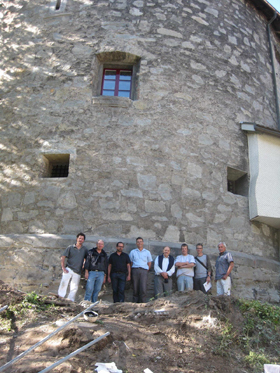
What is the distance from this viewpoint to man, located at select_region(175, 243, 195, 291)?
623cm

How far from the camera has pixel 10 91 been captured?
7.82m

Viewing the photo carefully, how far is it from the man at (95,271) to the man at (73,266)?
14 centimetres

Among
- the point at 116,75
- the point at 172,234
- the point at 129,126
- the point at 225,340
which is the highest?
the point at 116,75

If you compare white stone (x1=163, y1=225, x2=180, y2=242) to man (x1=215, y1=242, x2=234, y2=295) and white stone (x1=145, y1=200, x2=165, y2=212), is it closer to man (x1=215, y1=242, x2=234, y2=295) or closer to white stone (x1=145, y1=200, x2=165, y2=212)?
white stone (x1=145, y1=200, x2=165, y2=212)

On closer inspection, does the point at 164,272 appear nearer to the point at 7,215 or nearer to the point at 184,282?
the point at 184,282

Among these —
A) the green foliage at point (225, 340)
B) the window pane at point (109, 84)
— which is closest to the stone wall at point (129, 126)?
the window pane at point (109, 84)

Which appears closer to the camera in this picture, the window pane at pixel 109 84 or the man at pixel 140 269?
the man at pixel 140 269

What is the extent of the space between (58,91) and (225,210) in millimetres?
4104

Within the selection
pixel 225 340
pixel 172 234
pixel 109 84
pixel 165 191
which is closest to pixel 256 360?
pixel 225 340

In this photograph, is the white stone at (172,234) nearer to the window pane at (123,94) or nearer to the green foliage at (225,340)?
the green foliage at (225,340)

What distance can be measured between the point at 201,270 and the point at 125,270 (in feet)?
4.51

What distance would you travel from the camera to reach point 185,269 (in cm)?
630

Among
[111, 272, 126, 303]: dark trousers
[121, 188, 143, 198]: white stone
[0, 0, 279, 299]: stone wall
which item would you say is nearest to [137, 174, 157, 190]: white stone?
[0, 0, 279, 299]: stone wall

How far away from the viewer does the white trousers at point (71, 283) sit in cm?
592
